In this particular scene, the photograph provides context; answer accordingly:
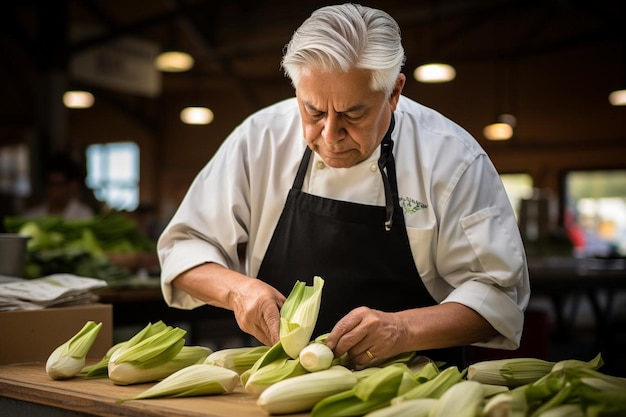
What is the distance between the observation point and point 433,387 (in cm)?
168

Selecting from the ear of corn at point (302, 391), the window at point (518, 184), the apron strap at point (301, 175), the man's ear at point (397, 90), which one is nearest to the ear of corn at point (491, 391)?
the ear of corn at point (302, 391)

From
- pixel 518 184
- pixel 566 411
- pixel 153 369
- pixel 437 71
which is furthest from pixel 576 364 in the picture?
pixel 518 184

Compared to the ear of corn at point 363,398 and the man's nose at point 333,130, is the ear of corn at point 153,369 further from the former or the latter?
the man's nose at point 333,130

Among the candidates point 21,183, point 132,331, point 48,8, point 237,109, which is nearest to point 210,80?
point 237,109

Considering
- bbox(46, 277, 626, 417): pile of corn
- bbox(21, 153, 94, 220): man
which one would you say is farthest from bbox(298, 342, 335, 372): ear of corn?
bbox(21, 153, 94, 220): man

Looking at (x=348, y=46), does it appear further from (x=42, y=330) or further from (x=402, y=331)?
(x=42, y=330)

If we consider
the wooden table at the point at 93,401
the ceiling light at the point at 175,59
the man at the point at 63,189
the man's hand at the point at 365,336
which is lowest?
the wooden table at the point at 93,401

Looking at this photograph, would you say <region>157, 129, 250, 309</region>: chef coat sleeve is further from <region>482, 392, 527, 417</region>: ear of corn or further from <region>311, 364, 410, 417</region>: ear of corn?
<region>482, 392, 527, 417</region>: ear of corn

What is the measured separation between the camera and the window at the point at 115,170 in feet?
69.2

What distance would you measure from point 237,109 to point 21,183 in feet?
18.6

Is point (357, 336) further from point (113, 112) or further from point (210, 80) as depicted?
point (113, 112)

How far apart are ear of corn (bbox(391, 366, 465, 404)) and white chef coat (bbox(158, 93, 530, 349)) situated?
522 millimetres

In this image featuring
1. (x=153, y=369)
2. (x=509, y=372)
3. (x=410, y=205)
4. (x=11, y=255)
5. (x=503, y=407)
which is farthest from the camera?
(x=11, y=255)

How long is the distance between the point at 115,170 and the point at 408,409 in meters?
20.7
